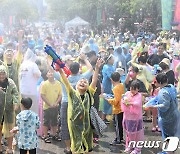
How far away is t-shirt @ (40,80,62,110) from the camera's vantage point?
716cm

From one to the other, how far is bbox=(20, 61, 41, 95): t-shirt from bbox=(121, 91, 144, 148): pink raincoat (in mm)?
1804

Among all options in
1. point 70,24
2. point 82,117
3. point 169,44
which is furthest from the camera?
point 70,24

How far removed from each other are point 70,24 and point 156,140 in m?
32.4

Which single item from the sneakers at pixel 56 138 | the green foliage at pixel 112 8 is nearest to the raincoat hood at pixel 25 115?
the sneakers at pixel 56 138

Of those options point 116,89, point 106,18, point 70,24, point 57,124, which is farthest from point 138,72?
point 106,18

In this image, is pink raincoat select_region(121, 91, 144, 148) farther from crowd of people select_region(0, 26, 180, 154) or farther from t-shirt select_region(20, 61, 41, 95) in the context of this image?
t-shirt select_region(20, 61, 41, 95)

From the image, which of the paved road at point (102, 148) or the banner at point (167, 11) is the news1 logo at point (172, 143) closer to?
the paved road at point (102, 148)

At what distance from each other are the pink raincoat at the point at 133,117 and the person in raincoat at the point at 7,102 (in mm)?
1715

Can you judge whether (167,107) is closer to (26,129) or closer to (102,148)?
(102,148)

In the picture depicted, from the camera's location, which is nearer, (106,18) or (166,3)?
(166,3)

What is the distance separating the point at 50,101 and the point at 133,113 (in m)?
1.66

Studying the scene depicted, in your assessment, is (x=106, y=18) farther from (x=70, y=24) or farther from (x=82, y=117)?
(x=82, y=117)

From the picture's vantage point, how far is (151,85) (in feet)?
27.8

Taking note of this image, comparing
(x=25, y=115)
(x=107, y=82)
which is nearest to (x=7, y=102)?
(x=25, y=115)
